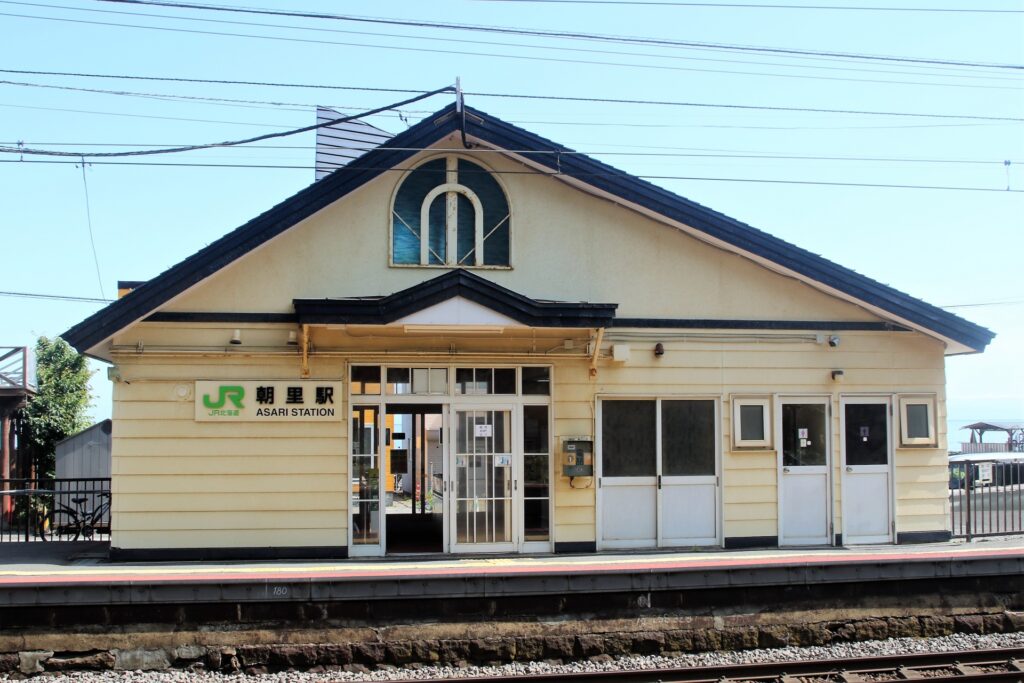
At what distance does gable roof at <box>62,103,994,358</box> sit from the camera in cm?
1174

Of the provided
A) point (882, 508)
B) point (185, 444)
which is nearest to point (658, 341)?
point (882, 508)

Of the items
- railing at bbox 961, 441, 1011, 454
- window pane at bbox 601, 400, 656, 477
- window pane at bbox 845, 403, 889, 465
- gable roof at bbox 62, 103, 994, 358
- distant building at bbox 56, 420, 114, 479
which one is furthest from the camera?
railing at bbox 961, 441, 1011, 454

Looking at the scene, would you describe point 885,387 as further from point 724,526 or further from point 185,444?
point 185,444

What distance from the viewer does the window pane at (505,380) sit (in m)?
12.8

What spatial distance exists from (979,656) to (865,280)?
17.7 feet

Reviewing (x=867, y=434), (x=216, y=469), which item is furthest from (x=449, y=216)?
(x=867, y=434)

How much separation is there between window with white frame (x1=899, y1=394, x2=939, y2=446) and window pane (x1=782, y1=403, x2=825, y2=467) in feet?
3.94

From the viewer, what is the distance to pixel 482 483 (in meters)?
12.7

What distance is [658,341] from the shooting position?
13.1m

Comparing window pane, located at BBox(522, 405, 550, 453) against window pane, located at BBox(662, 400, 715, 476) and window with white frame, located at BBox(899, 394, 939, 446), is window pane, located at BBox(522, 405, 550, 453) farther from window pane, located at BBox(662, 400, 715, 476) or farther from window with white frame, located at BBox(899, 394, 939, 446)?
window with white frame, located at BBox(899, 394, 939, 446)

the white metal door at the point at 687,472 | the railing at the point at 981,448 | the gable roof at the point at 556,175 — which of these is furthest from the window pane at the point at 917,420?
the railing at the point at 981,448

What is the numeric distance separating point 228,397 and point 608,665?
5.98 meters

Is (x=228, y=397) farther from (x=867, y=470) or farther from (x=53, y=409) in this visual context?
(x=53, y=409)

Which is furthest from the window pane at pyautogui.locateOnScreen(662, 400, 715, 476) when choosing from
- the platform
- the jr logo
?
the jr logo
